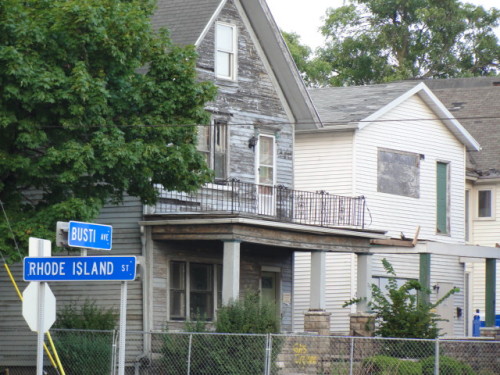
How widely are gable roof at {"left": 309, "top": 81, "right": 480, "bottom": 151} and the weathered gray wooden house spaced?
2256mm

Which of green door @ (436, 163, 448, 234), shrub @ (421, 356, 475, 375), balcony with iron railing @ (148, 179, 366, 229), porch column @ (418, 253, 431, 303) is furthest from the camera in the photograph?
green door @ (436, 163, 448, 234)

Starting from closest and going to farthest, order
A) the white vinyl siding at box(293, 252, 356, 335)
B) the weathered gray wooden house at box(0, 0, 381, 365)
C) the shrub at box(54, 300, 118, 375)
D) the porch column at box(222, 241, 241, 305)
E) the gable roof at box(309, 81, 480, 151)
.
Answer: the shrub at box(54, 300, 118, 375) → the porch column at box(222, 241, 241, 305) → the weathered gray wooden house at box(0, 0, 381, 365) → the white vinyl siding at box(293, 252, 356, 335) → the gable roof at box(309, 81, 480, 151)

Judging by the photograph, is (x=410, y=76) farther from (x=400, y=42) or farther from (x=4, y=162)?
(x=4, y=162)

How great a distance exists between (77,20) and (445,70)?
44.3 m

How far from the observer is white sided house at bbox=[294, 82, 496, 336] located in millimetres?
33188

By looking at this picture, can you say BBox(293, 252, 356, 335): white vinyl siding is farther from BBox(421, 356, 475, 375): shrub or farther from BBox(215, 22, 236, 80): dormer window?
BBox(421, 356, 475, 375): shrub

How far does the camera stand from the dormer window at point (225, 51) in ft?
96.5

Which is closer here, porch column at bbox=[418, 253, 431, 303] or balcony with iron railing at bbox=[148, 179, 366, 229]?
balcony with iron railing at bbox=[148, 179, 366, 229]

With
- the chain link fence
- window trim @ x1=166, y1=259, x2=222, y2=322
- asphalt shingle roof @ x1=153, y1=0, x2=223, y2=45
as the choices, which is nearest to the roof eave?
asphalt shingle roof @ x1=153, y1=0, x2=223, y2=45

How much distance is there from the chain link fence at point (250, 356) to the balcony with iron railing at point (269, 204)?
3.41 m

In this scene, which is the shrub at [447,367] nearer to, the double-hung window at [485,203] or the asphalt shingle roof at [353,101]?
the asphalt shingle roof at [353,101]

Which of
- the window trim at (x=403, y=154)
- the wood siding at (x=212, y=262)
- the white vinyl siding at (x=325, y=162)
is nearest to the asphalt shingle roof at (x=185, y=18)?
the wood siding at (x=212, y=262)

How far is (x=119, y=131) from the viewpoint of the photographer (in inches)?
890

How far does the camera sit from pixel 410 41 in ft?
207
